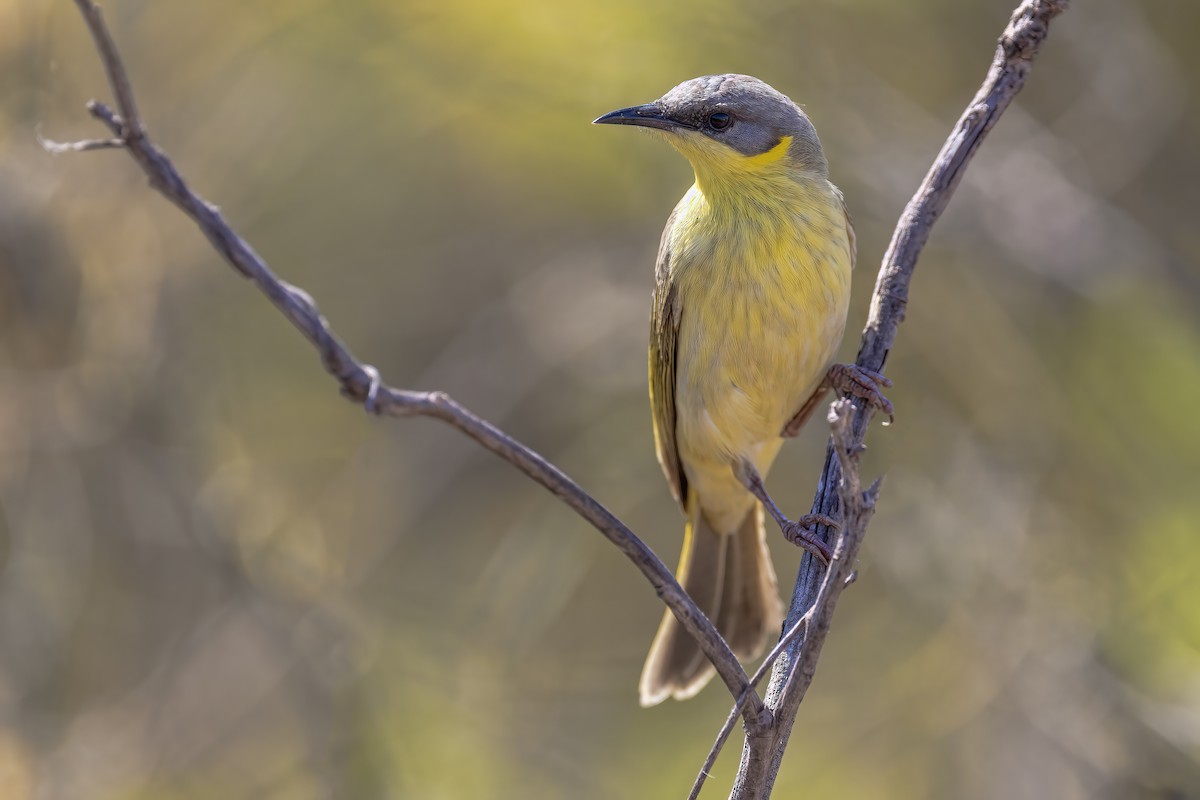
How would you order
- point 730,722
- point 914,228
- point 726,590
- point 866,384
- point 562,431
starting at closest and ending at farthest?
point 730,722 → point 914,228 → point 866,384 → point 726,590 → point 562,431

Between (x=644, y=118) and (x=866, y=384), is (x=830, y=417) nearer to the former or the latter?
(x=866, y=384)

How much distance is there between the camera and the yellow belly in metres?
3.36

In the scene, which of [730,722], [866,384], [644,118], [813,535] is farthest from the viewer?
[644,118]

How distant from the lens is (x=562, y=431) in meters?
6.77

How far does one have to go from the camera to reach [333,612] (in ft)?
17.8

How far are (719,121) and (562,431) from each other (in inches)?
134

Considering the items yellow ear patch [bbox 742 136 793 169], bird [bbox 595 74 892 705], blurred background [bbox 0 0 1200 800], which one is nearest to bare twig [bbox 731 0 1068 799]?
bird [bbox 595 74 892 705]

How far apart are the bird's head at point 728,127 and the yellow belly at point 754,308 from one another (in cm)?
12

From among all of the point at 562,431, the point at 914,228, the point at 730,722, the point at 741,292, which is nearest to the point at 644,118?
the point at 741,292

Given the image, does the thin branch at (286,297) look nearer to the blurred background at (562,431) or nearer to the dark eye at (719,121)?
the dark eye at (719,121)

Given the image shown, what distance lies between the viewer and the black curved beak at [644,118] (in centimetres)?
350

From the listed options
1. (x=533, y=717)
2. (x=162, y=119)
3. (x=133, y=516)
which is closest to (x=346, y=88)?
(x=162, y=119)

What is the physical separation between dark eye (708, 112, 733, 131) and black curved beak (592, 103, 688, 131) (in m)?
0.09

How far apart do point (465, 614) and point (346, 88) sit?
292 centimetres
